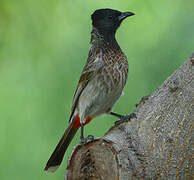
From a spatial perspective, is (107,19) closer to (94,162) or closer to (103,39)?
(103,39)

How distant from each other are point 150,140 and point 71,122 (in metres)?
1.74

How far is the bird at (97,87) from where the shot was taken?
127 inches

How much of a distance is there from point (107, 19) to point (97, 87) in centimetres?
72

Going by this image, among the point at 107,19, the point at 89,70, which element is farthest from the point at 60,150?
the point at 107,19

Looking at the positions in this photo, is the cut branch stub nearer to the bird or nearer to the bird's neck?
the bird

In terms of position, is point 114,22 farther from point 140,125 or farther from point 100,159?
point 100,159

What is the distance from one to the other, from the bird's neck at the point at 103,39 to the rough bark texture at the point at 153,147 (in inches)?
66.1

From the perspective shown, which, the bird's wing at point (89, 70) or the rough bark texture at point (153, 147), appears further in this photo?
the bird's wing at point (89, 70)

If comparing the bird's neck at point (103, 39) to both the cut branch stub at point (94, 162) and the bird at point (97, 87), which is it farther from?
the cut branch stub at point (94, 162)

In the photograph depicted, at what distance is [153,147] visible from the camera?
169 centimetres

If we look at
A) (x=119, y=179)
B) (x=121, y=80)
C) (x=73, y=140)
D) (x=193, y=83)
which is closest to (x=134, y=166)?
(x=119, y=179)

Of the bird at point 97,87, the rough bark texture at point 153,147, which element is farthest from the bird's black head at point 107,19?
the rough bark texture at point 153,147

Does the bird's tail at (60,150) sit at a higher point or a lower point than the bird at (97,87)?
lower

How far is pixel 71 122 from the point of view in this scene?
133 inches
